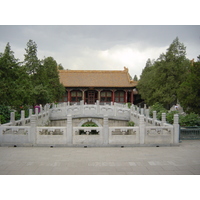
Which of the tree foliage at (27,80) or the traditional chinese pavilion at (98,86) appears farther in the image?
the traditional chinese pavilion at (98,86)

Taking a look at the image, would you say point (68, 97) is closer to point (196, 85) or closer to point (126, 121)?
point (126, 121)

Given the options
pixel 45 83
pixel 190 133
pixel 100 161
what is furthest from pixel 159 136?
pixel 45 83

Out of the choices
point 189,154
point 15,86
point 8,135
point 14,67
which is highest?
point 14,67

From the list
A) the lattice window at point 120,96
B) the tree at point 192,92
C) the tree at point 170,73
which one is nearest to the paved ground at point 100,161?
the tree at point 192,92

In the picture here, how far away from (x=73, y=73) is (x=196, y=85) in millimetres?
21766

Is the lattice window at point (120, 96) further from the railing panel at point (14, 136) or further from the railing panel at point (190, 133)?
the railing panel at point (14, 136)

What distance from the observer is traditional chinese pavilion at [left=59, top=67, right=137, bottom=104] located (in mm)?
26797

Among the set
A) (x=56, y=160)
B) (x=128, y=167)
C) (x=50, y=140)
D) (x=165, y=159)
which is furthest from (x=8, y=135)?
(x=165, y=159)

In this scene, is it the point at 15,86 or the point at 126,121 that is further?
the point at 126,121

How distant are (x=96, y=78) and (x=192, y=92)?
19221 mm

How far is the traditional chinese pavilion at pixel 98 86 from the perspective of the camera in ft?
87.9

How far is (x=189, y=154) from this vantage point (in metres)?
6.35

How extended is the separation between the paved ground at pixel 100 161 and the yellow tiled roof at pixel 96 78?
20.3m

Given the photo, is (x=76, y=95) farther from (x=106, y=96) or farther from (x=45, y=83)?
(x=45, y=83)
